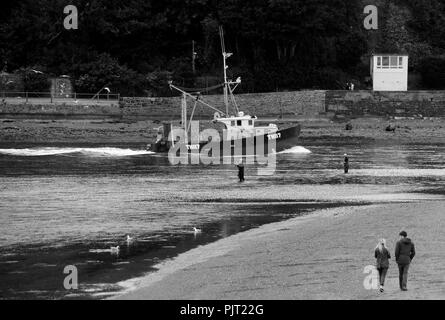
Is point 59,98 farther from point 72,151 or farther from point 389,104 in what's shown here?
point 389,104

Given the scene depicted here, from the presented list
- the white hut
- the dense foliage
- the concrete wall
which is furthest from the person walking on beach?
the white hut

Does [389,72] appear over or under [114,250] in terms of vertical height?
over

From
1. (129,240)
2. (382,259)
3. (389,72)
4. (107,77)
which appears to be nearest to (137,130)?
(107,77)

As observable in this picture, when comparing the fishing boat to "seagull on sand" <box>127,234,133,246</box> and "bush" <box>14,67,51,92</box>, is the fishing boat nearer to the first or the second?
"bush" <box>14,67,51,92</box>

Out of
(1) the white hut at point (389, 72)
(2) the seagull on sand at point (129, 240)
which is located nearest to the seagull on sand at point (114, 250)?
(2) the seagull on sand at point (129, 240)

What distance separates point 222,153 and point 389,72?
95.0ft

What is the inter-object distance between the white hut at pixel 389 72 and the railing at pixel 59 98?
22.2 metres

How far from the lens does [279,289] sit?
24.2m

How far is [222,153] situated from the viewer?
66.0 m

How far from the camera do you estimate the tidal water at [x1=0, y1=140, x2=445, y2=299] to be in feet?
91.8

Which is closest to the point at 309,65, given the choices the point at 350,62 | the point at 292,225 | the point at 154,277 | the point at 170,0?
the point at 350,62

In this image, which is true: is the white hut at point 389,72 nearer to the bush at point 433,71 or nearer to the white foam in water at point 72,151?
the bush at point 433,71

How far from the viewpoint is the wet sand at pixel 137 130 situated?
7662 centimetres
